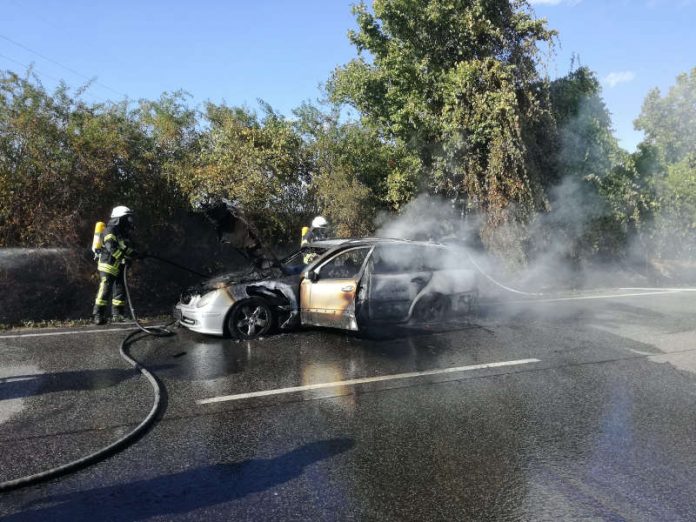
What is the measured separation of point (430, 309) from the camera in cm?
725

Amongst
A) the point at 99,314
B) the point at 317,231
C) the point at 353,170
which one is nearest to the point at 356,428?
the point at 99,314

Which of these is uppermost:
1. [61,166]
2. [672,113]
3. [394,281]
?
[672,113]

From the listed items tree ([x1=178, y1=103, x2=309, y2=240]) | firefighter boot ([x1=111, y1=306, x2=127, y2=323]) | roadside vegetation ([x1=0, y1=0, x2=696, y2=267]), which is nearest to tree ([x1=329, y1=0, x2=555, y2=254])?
roadside vegetation ([x1=0, y1=0, x2=696, y2=267])

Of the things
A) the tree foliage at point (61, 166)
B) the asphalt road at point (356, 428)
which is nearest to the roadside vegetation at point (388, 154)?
the tree foliage at point (61, 166)

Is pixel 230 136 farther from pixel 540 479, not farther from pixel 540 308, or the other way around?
pixel 540 479

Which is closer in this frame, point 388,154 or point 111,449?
point 111,449

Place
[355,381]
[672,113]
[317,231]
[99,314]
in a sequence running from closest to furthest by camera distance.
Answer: [355,381] → [99,314] → [317,231] → [672,113]

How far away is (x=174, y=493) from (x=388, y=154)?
10.8 m

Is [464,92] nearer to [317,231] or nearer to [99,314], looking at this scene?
[317,231]

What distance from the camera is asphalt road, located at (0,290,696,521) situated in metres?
3.04

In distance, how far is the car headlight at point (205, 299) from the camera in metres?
6.70

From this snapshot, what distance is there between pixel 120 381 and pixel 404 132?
967cm

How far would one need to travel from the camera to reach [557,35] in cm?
1262

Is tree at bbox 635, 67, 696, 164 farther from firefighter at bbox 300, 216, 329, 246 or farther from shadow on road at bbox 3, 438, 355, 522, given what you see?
shadow on road at bbox 3, 438, 355, 522
